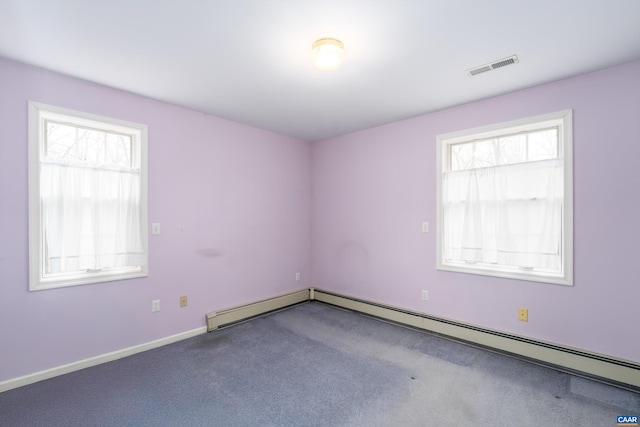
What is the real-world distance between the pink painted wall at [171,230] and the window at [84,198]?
0.07 meters

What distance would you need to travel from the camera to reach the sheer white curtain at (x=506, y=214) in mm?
2680

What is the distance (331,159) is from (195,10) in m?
2.92

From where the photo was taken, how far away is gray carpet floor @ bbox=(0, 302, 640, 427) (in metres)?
1.94

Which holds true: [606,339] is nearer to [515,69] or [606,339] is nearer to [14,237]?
[515,69]

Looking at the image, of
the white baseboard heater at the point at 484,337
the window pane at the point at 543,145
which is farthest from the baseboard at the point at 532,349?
the window pane at the point at 543,145

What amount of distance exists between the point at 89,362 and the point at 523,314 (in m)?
4.02

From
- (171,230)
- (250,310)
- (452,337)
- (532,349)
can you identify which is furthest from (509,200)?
(171,230)

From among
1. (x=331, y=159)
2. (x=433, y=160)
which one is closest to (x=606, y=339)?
(x=433, y=160)

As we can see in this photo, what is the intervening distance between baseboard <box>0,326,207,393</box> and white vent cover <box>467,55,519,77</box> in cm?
381

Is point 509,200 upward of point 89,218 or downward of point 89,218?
upward

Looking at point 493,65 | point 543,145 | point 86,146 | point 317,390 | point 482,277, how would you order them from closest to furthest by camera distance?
point 317,390, point 493,65, point 86,146, point 543,145, point 482,277

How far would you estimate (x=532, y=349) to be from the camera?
2.69 meters

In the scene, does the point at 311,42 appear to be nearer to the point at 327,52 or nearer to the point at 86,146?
the point at 327,52

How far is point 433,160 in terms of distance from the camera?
340 centimetres
